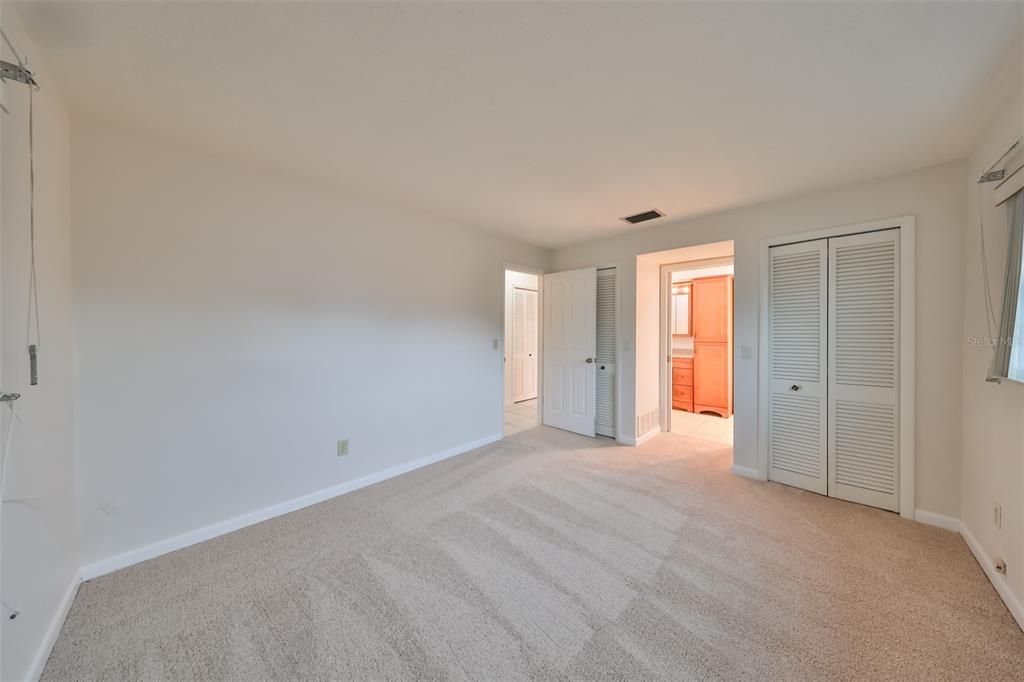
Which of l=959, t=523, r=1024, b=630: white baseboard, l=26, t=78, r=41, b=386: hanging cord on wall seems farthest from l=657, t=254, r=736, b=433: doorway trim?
l=26, t=78, r=41, b=386: hanging cord on wall

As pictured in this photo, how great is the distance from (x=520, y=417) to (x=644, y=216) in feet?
10.3

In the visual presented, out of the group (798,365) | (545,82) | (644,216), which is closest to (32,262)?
(545,82)

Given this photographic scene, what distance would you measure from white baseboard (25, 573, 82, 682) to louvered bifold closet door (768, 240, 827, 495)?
4212 millimetres

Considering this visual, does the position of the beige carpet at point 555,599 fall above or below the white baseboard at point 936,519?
below

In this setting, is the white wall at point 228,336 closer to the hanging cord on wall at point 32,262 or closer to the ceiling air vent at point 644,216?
the hanging cord on wall at point 32,262

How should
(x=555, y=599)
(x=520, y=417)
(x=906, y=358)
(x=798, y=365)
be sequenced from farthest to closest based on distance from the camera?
(x=520, y=417) < (x=798, y=365) < (x=906, y=358) < (x=555, y=599)

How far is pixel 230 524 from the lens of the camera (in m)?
2.23

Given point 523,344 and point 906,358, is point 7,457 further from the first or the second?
point 523,344

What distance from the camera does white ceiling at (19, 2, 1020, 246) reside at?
1.24 metres

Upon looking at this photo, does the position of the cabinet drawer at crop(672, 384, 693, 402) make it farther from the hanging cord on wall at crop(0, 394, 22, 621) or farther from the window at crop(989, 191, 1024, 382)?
the hanging cord on wall at crop(0, 394, 22, 621)

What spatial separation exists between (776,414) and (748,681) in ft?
7.31

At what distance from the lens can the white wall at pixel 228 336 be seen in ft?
6.13

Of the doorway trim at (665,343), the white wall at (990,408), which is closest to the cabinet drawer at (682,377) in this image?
the doorway trim at (665,343)

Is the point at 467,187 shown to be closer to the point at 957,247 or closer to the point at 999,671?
the point at 957,247
